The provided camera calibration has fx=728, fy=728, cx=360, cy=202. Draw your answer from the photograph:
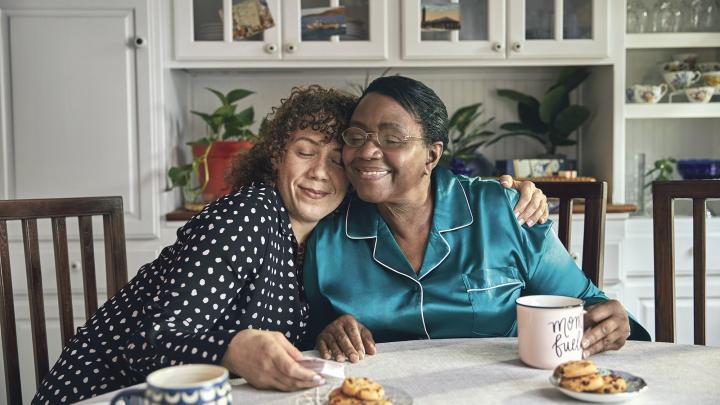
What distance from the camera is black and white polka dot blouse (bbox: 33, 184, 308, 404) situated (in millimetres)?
1126

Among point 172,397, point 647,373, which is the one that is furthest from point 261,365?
point 647,373

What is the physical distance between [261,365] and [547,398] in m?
0.38

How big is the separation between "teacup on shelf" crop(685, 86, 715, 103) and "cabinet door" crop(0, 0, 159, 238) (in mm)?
2090

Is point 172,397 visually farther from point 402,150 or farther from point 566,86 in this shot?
point 566,86

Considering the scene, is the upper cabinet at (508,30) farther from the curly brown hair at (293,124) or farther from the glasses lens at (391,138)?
the glasses lens at (391,138)

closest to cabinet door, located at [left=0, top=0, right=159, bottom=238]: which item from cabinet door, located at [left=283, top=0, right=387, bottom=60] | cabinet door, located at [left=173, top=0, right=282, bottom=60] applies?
cabinet door, located at [left=173, top=0, right=282, bottom=60]

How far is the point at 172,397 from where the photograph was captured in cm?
69

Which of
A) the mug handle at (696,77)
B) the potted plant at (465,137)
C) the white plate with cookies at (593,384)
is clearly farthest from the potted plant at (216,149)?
the white plate with cookies at (593,384)

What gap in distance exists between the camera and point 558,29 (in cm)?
281

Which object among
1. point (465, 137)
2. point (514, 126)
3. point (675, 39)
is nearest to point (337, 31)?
point (465, 137)

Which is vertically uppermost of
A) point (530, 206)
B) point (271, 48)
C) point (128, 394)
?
point (271, 48)

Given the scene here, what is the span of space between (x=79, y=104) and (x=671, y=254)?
210 cm

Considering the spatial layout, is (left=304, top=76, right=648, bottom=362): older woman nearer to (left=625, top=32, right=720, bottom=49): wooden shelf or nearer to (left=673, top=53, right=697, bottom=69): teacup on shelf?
(left=625, top=32, right=720, bottom=49): wooden shelf

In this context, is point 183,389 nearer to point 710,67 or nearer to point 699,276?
point 699,276
